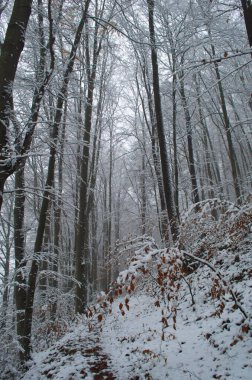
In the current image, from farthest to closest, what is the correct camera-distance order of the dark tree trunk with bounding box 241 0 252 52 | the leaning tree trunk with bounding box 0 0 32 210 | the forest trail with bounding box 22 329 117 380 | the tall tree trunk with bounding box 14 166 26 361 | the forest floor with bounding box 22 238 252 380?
the tall tree trunk with bounding box 14 166 26 361, the dark tree trunk with bounding box 241 0 252 52, the forest trail with bounding box 22 329 117 380, the forest floor with bounding box 22 238 252 380, the leaning tree trunk with bounding box 0 0 32 210

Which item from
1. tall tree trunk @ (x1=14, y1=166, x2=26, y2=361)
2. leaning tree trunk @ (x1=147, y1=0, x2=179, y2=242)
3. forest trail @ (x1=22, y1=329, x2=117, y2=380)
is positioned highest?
leaning tree trunk @ (x1=147, y1=0, x2=179, y2=242)

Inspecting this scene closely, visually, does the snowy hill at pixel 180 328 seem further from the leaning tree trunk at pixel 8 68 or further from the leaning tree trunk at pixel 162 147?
the leaning tree trunk at pixel 162 147

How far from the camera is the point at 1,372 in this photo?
4.96 meters

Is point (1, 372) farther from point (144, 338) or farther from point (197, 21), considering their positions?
point (197, 21)

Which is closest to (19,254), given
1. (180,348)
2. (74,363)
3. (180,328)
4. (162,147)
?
(74,363)

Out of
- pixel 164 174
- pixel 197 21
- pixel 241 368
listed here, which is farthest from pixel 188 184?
pixel 241 368

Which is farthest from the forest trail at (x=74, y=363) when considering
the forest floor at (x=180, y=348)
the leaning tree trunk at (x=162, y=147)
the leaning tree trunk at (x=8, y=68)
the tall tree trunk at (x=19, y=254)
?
the leaning tree trunk at (x=162, y=147)

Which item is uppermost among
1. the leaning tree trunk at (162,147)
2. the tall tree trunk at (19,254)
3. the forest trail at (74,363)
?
the leaning tree trunk at (162,147)

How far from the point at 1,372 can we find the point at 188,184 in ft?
42.3

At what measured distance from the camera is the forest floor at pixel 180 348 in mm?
3981

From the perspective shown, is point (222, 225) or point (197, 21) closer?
point (222, 225)

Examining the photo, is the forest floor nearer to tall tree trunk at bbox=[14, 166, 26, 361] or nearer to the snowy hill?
the snowy hill

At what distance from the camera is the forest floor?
157 inches

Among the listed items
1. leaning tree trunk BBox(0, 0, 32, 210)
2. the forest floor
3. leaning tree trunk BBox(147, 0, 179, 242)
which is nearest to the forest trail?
the forest floor
